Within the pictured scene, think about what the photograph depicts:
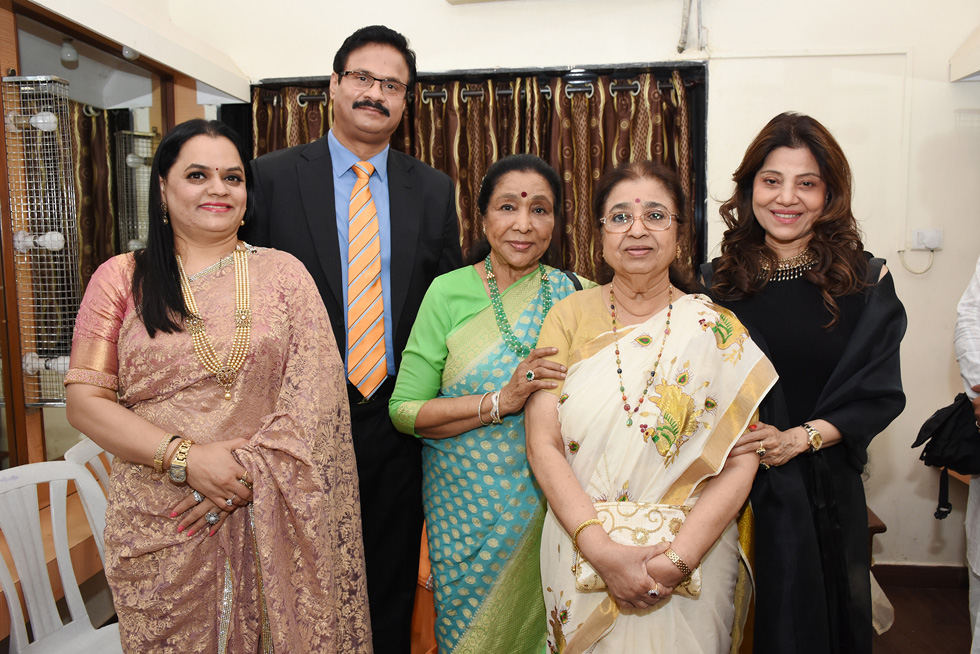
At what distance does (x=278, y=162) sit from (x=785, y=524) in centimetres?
168

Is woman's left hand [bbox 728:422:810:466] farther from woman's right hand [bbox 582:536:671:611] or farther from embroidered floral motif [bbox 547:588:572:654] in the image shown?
embroidered floral motif [bbox 547:588:572:654]

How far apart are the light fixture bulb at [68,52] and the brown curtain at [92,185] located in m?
0.13

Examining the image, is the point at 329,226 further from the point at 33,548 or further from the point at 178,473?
the point at 33,548

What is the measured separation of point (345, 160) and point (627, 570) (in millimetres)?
1396

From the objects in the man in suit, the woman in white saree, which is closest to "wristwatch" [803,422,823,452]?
the woman in white saree

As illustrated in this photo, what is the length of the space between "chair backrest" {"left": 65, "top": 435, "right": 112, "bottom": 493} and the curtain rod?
1870 millimetres

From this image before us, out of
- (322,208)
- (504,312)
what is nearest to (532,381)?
(504,312)

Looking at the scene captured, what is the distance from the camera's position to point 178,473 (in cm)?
142

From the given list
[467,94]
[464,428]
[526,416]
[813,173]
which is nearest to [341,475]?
[464,428]

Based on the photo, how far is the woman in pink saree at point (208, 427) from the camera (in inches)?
57.2

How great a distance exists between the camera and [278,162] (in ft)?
6.56

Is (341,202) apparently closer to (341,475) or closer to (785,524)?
(341,475)

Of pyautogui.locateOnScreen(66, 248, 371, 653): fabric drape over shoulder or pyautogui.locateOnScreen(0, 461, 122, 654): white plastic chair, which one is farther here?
pyautogui.locateOnScreen(0, 461, 122, 654): white plastic chair

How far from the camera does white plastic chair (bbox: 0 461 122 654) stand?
1665 millimetres
